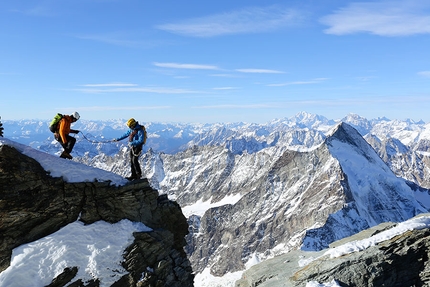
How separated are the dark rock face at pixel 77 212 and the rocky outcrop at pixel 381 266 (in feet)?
24.1

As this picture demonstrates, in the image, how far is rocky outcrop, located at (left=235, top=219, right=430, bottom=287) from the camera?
61.8 feet

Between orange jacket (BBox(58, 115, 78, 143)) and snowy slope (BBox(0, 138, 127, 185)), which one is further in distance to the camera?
orange jacket (BBox(58, 115, 78, 143))

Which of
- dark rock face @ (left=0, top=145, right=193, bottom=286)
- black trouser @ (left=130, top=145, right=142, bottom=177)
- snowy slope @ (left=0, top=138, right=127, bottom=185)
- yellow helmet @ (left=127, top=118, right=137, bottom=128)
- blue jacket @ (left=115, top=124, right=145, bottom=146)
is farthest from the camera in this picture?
black trouser @ (left=130, top=145, right=142, bottom=177)

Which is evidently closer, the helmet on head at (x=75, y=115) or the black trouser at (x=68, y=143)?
the helmet on head at (x=75, y=115)

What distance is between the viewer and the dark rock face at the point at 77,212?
1923 cm

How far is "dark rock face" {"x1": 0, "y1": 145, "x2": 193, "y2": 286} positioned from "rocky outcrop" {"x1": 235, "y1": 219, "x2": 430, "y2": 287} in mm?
7336

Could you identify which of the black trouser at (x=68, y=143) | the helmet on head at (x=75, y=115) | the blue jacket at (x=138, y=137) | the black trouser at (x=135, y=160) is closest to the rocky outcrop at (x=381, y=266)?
the black trouser at (x=135, y=160)

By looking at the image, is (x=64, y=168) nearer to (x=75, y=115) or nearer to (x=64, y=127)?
(x=64, y=127)

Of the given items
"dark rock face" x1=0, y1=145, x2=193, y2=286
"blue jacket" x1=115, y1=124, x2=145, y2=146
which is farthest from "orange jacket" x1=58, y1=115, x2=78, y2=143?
"blue jacket" x1=115, y1=124, x2=145, y2=146

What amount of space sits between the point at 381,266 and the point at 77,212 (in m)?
18.5

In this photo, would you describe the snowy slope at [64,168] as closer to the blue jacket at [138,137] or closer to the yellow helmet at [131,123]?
the blue jacket at [138,137]

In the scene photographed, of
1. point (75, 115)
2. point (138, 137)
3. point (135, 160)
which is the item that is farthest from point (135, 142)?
point (75, 115)

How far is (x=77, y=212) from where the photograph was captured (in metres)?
21.0

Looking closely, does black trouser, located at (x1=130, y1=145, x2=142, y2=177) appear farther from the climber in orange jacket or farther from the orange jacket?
the orange jacket
